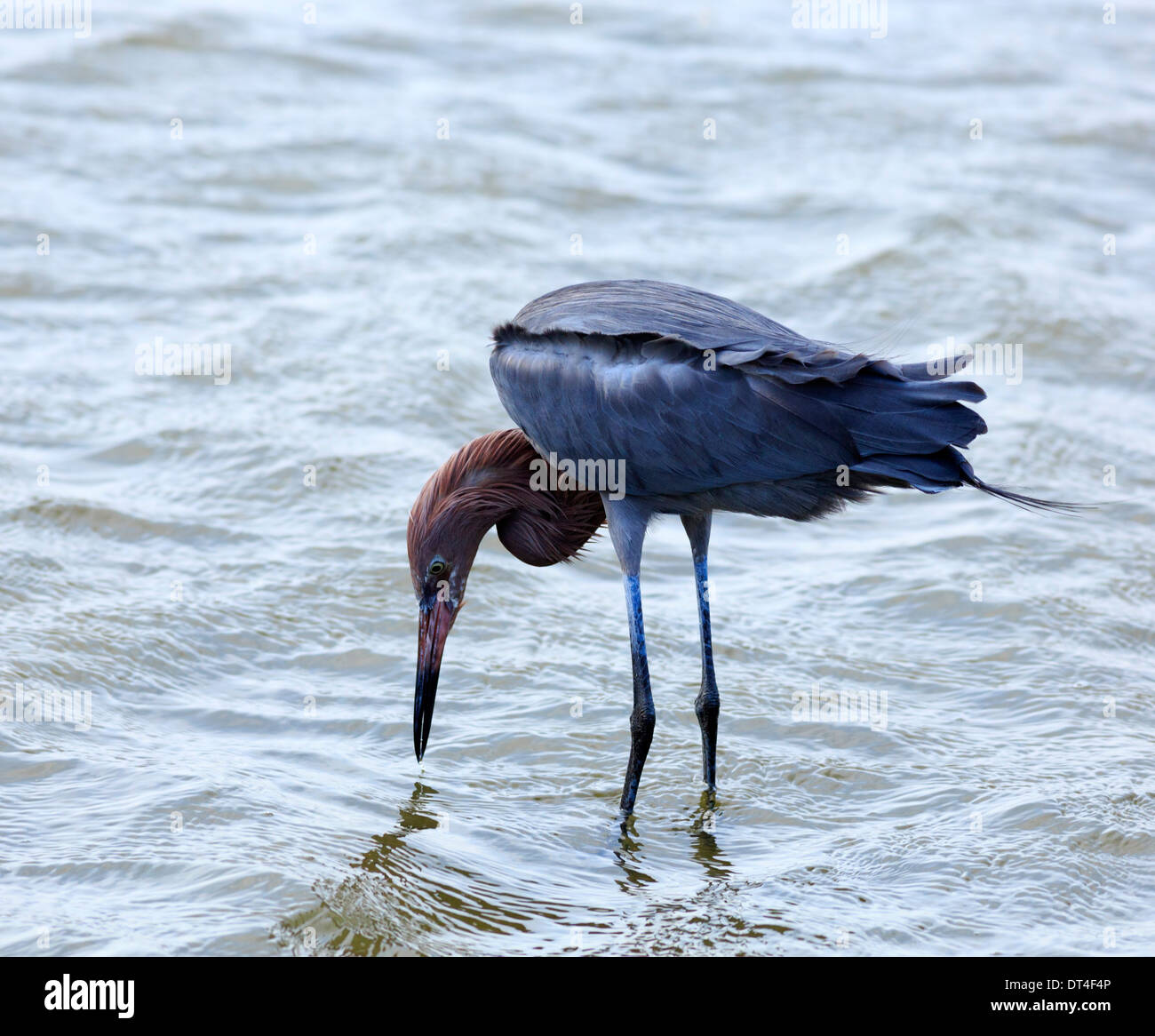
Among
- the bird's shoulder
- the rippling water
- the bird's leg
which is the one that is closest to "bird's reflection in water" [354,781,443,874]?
the rippling water

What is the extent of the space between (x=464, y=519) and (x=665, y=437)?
3.22ft

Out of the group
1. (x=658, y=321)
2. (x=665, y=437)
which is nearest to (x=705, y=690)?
(x=665, y=437)

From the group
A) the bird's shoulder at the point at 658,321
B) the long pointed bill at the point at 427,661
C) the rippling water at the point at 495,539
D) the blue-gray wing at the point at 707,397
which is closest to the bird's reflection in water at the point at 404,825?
the rippling water at the point at 495,539

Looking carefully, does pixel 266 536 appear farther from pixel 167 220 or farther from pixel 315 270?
pixel 167 220

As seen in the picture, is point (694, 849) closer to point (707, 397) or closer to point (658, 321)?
point (707, 397)

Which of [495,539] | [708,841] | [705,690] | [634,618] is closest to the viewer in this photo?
[708,841]

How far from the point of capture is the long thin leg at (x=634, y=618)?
577cm

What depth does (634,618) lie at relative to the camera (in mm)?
5855

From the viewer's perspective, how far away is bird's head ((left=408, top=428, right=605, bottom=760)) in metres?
6.00

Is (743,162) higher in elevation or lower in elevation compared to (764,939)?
higher

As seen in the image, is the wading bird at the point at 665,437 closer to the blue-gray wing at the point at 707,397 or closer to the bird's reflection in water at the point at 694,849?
the blue-gray wing at the point at 707,397

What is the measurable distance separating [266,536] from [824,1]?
1275 centimetres

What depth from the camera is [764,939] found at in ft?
16.2

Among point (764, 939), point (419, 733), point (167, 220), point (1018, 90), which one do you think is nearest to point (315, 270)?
point (167, 220)
